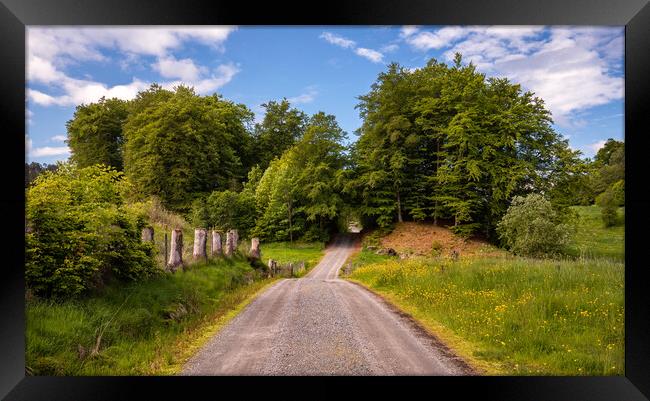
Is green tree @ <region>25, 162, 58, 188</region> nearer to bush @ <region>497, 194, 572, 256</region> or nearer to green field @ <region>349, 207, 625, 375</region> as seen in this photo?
green field @ <region>349, 207, 625, 375</region>

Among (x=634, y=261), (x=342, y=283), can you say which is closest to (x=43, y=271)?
(x=342, y=283)

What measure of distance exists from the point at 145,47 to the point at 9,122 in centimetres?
256

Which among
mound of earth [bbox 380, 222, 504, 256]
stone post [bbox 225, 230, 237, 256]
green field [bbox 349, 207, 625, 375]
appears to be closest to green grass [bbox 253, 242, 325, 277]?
stone post [bbox 225, 230, 237, 256]

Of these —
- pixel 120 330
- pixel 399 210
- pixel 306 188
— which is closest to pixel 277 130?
pixel 306 188

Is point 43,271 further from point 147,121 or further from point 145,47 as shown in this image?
point 145,47

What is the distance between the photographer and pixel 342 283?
28.5 ft

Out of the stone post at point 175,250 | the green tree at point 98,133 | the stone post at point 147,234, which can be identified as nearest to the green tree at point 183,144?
the green tree at point 98,133

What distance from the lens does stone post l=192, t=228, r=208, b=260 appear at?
742cm

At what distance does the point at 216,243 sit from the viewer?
25.7 ft

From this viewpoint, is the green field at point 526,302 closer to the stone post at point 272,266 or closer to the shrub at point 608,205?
the shrub at point 608,205

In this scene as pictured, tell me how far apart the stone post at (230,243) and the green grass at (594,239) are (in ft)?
23.3

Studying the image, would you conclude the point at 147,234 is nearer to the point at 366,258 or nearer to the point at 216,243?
the point at 216,243

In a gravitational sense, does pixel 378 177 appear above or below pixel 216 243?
above

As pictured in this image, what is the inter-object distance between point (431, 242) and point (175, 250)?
5330 millimetres
